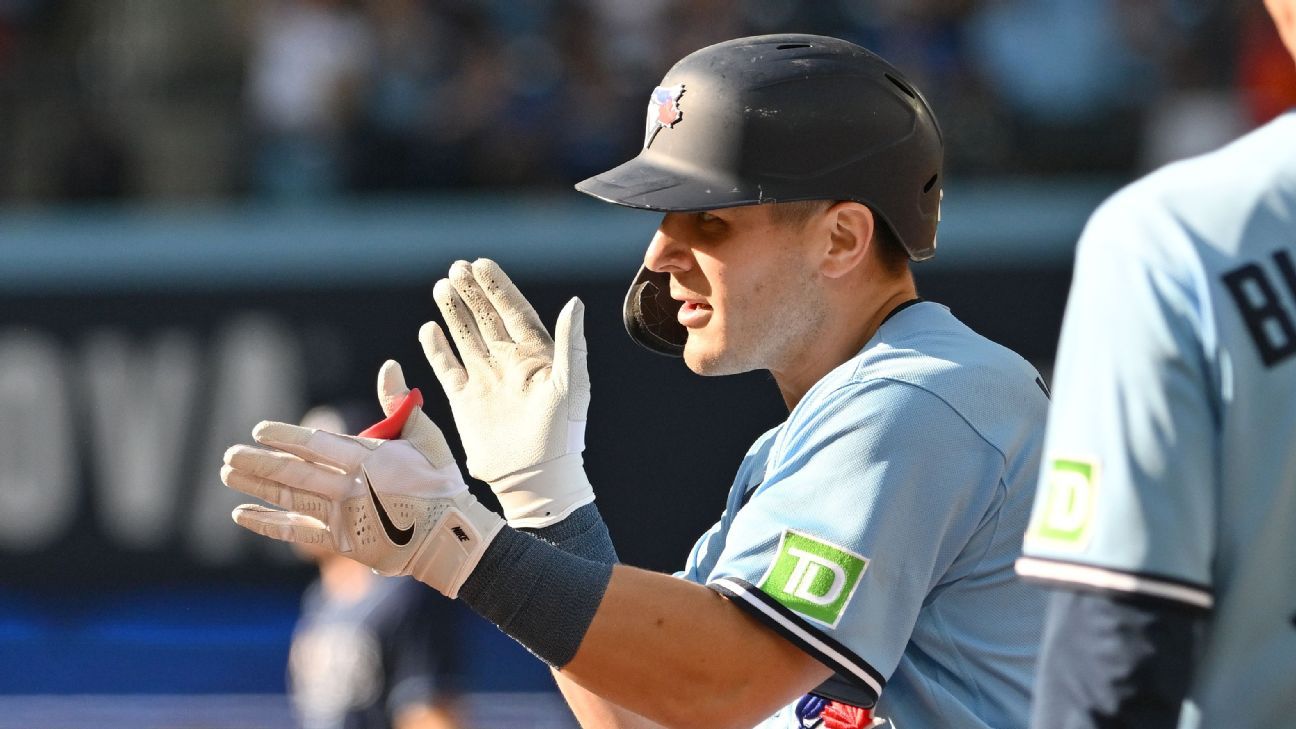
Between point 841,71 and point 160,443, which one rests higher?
point 841,71

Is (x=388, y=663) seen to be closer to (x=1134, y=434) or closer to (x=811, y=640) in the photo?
(x=811, y=640)

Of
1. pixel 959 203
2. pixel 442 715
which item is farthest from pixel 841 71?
pixel 959 203

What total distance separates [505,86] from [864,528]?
7.38m

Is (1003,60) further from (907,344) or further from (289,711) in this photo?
(907,344)

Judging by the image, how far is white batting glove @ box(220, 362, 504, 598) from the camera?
228cm

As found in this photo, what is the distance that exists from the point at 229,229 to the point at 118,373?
90 cm

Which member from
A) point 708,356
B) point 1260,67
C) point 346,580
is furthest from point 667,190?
point 1260,67

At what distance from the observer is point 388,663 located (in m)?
6.13

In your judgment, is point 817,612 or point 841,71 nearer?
point 817,612

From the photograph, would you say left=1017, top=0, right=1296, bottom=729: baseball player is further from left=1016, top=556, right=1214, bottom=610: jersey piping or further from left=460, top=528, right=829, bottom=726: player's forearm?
left=460, top=528, right=829, bottom=726: player's forearm

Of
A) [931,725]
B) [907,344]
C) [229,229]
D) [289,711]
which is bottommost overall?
[289,711]

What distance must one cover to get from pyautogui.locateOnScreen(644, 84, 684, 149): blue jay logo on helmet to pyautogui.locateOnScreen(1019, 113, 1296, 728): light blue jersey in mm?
1063

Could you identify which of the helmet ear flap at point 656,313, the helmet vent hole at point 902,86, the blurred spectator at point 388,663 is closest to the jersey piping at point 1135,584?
the helmet vent hole at point 902,86

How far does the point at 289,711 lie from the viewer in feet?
27.5
